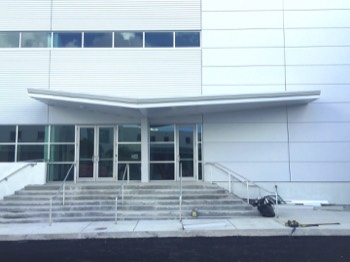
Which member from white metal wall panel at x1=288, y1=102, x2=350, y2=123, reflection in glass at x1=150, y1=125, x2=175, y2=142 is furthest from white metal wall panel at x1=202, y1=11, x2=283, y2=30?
reflection in glass at x1=150, y1=125, x2=175, y2=142

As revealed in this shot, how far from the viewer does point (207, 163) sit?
54.8 feet

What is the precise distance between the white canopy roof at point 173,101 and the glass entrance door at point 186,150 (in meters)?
1.29

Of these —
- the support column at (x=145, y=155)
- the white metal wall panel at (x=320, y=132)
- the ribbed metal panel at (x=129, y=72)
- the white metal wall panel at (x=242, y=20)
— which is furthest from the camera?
the white metal wall panel at (x=242, y=20)

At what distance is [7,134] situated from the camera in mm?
17188

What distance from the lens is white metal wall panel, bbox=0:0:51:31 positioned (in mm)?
17703

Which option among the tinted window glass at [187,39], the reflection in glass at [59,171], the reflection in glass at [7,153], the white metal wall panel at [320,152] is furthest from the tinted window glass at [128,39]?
the white metal wall panel at [320,152]

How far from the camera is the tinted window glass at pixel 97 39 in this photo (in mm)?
17625

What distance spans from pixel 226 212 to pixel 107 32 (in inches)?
399

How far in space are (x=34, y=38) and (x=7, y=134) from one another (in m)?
4.67

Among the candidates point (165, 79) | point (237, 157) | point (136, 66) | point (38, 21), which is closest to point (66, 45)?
point (38, 21)

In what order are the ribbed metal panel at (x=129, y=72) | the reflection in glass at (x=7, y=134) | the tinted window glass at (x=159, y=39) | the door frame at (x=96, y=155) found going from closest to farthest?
1. the door frame at (x=96, y=155)
2. the reflection in glass at (x=7, y=134)
3. the ribbed metal panel at (x=129, y=72)
4. the tinted window glass at (x=159, y=39)

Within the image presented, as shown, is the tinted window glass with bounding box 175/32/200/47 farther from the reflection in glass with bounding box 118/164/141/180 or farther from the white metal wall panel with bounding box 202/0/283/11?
the reflection in glass with bounding box 118/164/141/180

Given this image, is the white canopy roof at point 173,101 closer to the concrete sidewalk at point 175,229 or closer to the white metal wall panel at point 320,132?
the white metal wall panel at point 320,132

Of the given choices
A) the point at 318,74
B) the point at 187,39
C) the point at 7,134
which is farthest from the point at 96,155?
the point at 318,74
